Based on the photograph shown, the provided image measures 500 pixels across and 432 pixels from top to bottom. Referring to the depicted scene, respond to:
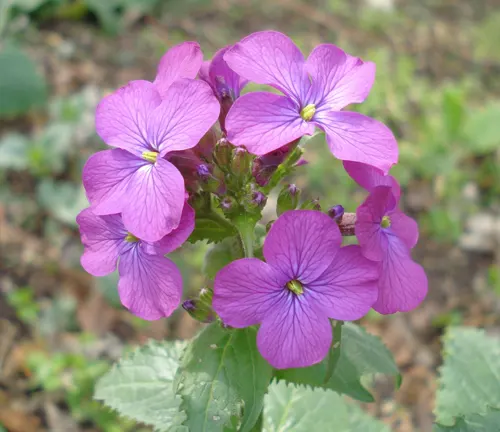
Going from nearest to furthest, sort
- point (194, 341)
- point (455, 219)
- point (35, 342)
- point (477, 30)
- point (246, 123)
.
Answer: point (246, 123) → point (194, 341) → point (35, 342) → point (455, 219) → point (477, 30)

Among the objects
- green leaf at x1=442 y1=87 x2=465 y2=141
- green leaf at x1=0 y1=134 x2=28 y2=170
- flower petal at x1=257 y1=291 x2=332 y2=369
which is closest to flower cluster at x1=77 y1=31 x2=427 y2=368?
flower petal at x1=257 y1=291 x2=332 y2=369

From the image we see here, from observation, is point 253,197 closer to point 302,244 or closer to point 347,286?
point 302,244

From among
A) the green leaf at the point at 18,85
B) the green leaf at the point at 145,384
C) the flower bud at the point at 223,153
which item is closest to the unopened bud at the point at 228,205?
the flower bud at the point at 223,153

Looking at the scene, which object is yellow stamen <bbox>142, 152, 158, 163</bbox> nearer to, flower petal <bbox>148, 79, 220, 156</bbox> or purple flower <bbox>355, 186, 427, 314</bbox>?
flower petal <bbox>148, 79, 220, 156</bbox>

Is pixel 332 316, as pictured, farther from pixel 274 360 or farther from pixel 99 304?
pixel 99 304

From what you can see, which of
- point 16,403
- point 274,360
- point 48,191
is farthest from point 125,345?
point 274,360

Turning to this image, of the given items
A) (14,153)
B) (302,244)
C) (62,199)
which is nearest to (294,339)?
(302,244)
